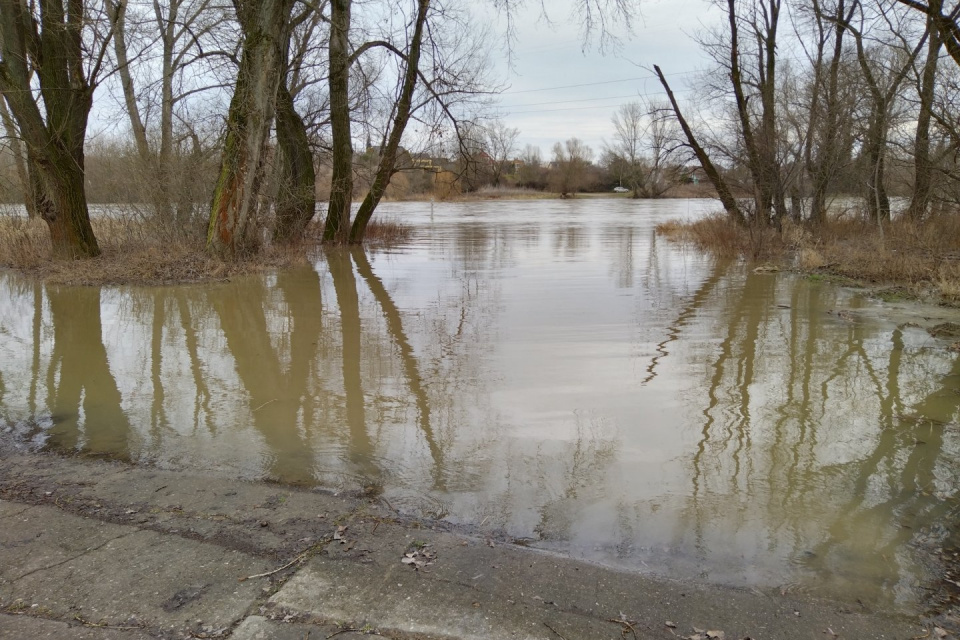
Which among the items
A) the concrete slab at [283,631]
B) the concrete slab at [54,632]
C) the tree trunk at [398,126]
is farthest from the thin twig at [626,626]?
the tree trunk at [398,126]

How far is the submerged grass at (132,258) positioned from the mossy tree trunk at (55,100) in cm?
76

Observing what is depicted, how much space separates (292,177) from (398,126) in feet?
11.5

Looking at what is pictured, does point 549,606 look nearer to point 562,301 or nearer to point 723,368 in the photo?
point 723,368

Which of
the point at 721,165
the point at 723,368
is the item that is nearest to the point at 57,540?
the point at 723,368

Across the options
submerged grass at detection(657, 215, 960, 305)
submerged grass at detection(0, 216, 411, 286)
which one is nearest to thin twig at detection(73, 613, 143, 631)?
submerged grass at detection(0, 216, 411, 286)

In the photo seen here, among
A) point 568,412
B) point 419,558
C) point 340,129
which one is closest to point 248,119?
point 340,129

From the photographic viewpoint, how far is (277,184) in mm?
17922

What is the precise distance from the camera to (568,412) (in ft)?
20.2

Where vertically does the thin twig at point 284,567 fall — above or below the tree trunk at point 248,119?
below

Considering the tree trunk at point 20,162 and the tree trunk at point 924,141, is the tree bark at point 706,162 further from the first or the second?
the tree trunk at point 20,162

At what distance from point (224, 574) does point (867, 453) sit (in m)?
4.67

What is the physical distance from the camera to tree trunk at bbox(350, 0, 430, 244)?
19.7 metres

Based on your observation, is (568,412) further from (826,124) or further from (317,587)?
(826,124)

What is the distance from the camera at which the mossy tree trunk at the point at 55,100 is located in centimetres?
1380
